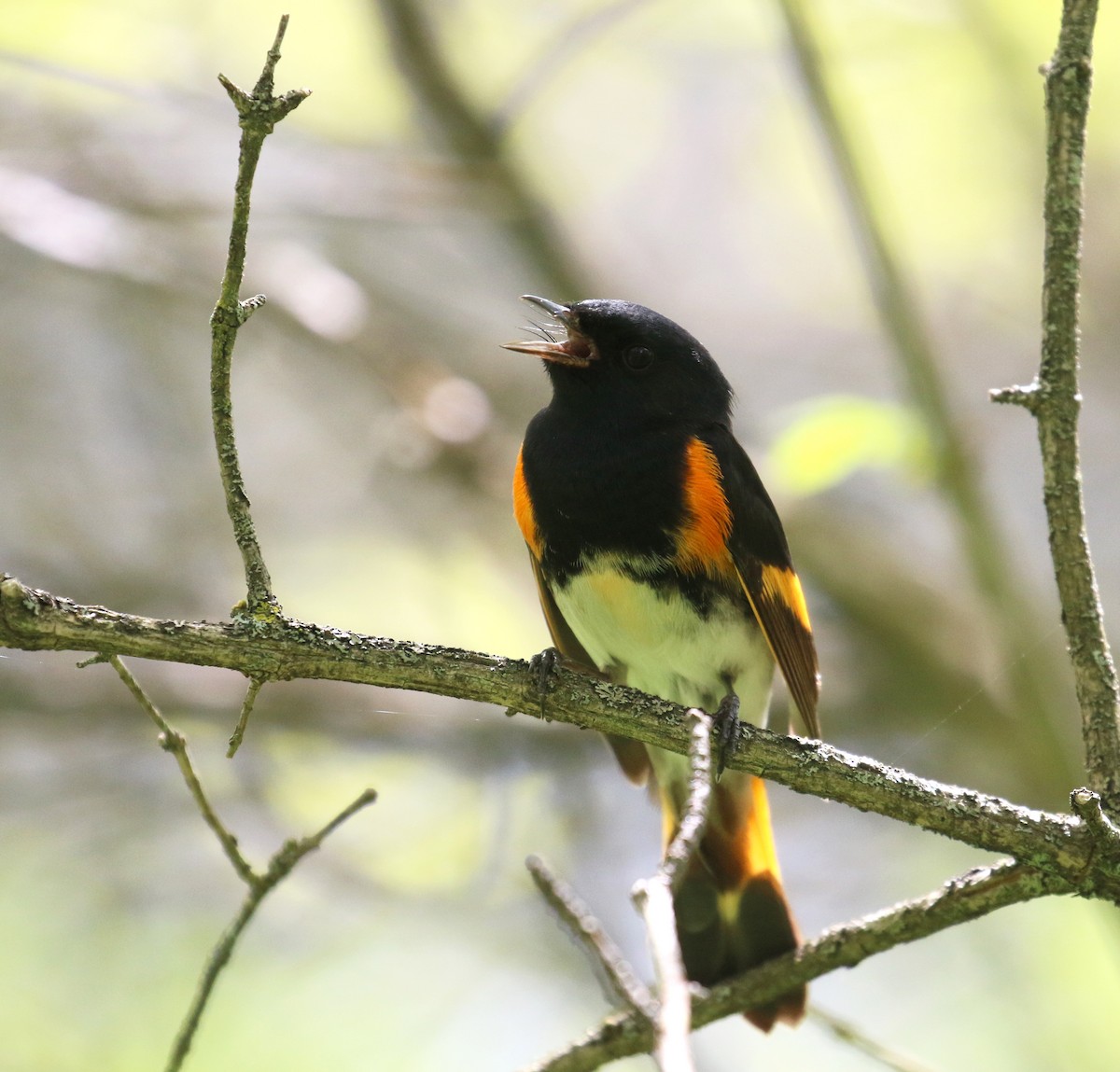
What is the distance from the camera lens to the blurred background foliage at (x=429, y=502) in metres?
5.11

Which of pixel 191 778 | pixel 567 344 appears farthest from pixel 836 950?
pixel 567 344

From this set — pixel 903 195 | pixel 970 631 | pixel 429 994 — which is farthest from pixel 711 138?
pixel 429 994

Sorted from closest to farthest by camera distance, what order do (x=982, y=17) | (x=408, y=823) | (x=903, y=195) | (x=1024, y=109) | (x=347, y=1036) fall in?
(x=347, y=1036) < (x=408, y=823) < (x=982, y=17) < (x=1024, y=109) < (x=903, y=195)

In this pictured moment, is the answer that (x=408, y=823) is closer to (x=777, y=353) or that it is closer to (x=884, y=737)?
(x=884, y=737)

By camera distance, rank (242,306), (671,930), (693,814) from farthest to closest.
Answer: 1. (242,306)
2. (693,814)
3. (671,930)

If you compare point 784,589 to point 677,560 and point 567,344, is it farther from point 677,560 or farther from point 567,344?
point 567,344

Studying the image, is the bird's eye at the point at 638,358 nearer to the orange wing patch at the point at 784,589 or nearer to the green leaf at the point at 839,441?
the orange wing patch at the point at 784,589

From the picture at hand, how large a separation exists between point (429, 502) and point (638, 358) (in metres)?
3.58

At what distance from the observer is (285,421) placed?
810 cm

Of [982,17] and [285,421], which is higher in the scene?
[285,421]

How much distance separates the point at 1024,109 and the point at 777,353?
2129 mm

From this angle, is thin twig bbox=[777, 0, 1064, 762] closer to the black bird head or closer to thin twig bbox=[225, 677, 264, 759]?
the black bird head

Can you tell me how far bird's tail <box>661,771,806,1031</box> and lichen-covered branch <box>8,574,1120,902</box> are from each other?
83 centimetres

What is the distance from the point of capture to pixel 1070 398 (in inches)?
94.0
